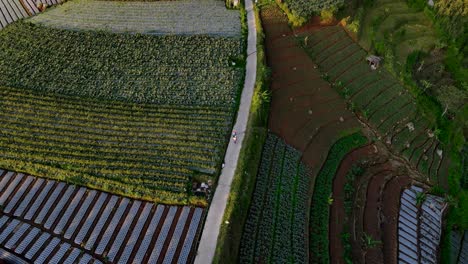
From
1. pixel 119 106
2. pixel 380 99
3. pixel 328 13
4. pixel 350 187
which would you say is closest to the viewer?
pixel 350 187

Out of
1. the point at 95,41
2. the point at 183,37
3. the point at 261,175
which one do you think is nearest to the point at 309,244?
the point at 261,175

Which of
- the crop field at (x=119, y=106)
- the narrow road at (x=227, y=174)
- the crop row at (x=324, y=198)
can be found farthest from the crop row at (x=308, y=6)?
the crop row at (x=324, y=198)

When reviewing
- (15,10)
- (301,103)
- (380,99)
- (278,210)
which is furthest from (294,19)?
(15,10)

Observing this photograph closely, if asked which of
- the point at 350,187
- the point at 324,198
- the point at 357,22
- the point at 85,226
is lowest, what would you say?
the point at 350,187

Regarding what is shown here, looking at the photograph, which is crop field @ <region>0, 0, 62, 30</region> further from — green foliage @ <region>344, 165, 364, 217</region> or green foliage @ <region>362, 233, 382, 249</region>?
green foliage @ <region>362, 233, 382, 249</region>

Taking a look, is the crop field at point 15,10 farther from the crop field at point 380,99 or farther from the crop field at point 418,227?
the crop field at point 418,227

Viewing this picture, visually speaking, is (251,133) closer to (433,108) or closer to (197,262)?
(197,262)

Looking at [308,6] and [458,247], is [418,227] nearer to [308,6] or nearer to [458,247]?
[458,247]
